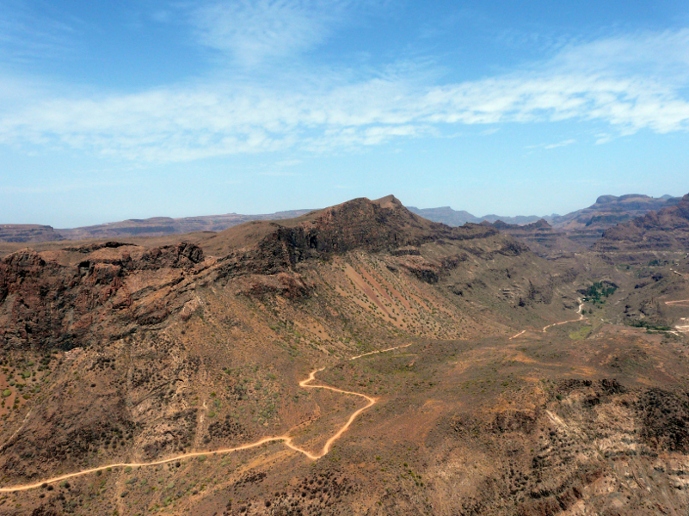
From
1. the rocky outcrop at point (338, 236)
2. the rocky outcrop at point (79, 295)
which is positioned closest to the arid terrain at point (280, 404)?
the rocky outcrop at point (79, 295)

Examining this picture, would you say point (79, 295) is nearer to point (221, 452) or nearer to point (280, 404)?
point (221, 452)

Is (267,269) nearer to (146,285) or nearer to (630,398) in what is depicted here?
(146,285)

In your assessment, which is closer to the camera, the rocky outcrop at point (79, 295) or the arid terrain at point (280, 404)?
the arid terrain at point (280, 404)

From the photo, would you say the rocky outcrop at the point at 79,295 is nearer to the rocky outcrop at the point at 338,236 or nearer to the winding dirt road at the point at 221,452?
the rocky outcrop at the point at 338,236

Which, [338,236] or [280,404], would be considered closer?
[280,404]

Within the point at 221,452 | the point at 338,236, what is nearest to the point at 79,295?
the point at 221,452

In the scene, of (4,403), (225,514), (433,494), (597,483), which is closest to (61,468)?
(4,403)

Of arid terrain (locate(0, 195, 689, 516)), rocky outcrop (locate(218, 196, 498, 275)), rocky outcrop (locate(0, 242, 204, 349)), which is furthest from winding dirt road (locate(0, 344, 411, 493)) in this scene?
rocky outcrop (locate(218, 196, 498, 275))

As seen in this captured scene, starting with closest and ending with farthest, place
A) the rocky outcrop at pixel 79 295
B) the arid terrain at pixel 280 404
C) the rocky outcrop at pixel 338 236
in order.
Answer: the arid terrain at pixel 280 404 → the rocky outcrop at pixel 79 295 → the rocky outcrop at pixel 338 236

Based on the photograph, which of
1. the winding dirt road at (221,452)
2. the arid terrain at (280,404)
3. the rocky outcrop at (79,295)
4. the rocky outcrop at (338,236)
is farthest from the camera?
the rocky outcrop at (338,236)

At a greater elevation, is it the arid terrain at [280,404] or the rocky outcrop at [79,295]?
the rocky outcrop at [79,295]
